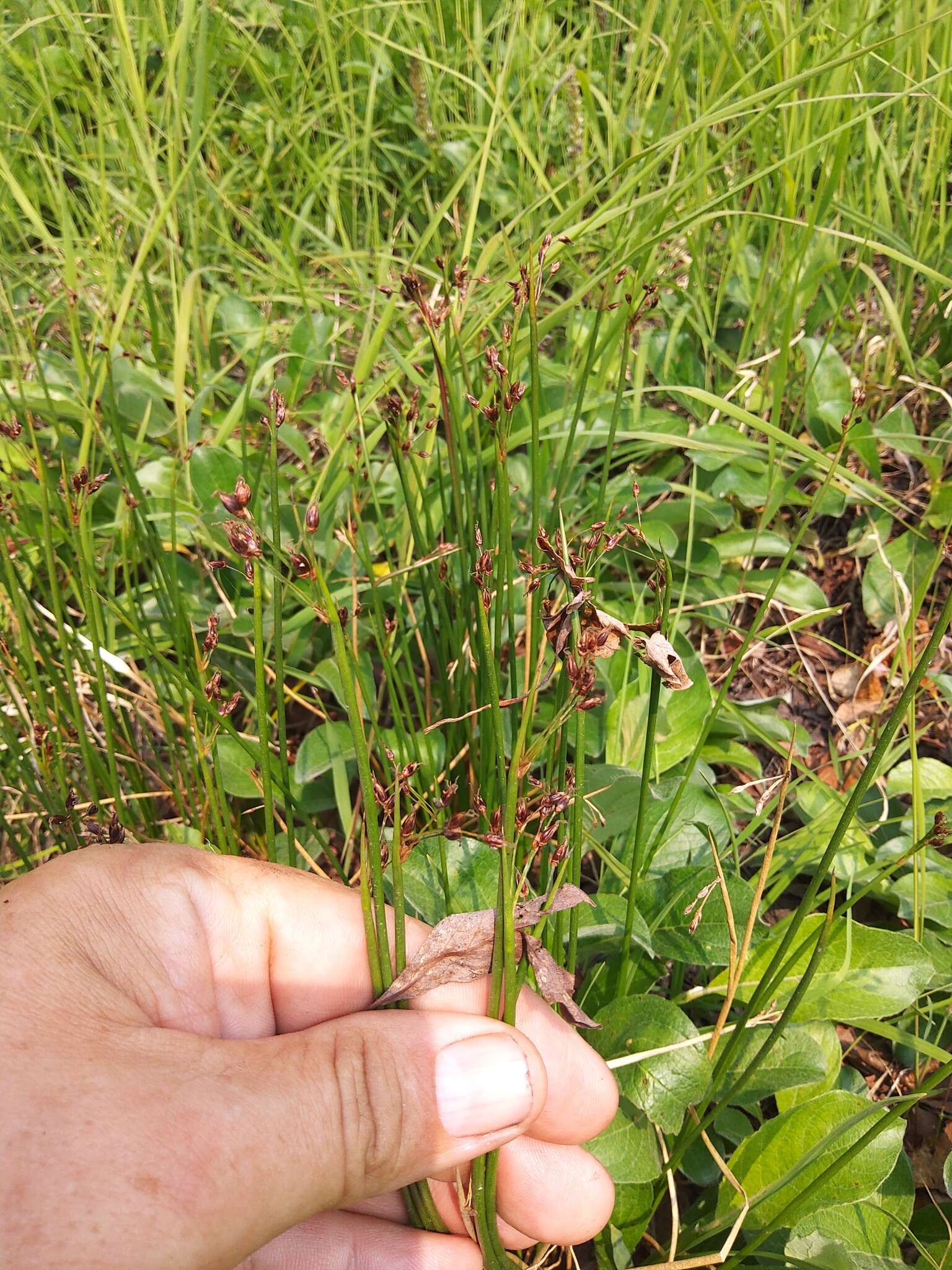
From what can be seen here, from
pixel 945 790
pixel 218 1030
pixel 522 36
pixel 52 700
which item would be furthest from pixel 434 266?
pixel 218 1030

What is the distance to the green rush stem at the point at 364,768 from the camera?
623 mm

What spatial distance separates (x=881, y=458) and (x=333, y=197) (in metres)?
1.15

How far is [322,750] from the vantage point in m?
1.23

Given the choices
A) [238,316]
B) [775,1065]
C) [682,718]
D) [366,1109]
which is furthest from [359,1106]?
[238,316]

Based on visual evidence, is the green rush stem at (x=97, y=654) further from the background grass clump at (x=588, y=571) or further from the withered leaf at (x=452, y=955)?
the withered leaf at (x=452, y=955)

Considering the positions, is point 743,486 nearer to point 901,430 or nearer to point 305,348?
point 901,430

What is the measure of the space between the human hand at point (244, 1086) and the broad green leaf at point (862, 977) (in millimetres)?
256

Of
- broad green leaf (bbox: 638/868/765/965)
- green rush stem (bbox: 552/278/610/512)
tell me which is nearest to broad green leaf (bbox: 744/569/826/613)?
green rush stem (bbox: 552/278/610/512)

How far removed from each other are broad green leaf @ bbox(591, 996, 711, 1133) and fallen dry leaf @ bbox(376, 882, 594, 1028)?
19 cm

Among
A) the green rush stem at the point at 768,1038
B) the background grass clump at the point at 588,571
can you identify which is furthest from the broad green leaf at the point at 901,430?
the green rush stem at the point at 768,1038

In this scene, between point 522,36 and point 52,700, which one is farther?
point 522,36

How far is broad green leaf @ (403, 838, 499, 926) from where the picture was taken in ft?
3.33

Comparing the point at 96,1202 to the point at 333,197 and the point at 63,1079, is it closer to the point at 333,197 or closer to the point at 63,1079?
the point at 63,1079

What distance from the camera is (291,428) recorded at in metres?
1.53
